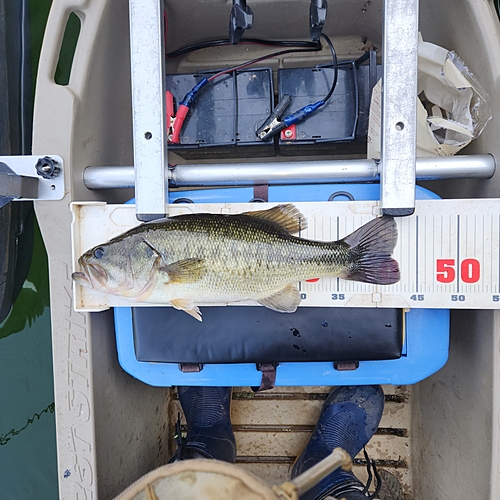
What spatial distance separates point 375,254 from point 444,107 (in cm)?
87

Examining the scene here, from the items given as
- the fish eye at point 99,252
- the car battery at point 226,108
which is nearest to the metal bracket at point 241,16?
the car battery at point 226,108

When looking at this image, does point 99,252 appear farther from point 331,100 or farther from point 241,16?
point 331,100

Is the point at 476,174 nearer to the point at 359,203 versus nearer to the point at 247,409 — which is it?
the point at 359,203

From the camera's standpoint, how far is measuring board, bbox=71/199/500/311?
1364mm

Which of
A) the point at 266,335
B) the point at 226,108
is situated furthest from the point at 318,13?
the point at 266,335

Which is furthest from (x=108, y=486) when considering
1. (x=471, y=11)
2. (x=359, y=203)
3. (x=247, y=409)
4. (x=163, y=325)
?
(x=471, y=11)

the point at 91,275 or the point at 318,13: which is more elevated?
the point at 318,13

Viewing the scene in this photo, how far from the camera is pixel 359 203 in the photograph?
140cm

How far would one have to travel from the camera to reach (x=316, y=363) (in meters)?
1.57

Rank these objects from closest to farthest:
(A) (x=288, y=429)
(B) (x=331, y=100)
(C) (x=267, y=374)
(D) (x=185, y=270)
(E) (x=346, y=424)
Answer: (D) (x=185, y=270)
(C) (x=267, y=374)
(B) (x=331, y=100)
(E) (x=346, y=424)
(A) (x=288, y=429)

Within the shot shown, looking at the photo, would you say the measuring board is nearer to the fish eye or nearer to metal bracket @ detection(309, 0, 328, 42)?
the fish eye

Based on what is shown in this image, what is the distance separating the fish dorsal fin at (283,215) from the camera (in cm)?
132

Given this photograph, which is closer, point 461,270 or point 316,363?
point 461,270

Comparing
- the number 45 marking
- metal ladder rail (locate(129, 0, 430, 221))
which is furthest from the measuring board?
metal ladder rail (locate(129, 0, 430, 221))
